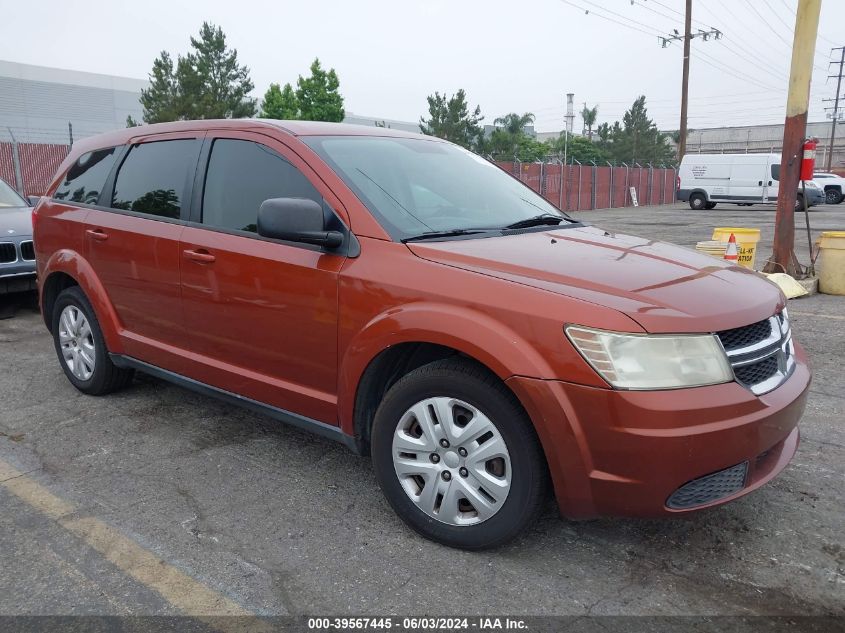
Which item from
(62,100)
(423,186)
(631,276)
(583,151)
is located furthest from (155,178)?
(583,151)

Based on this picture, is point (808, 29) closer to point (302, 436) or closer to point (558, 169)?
point (302, 436)

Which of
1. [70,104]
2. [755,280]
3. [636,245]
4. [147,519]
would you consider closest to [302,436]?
[147,519]

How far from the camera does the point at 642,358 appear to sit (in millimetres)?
2328

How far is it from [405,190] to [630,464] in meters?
1.65

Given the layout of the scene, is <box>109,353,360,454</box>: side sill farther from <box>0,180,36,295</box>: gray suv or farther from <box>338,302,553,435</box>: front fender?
<box>0,180,36,295</box>: gray suv

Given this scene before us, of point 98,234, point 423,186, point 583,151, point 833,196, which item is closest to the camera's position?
point 423,186

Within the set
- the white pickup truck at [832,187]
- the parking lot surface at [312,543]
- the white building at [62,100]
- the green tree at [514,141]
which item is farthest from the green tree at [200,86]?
the parking lot surface at [312,543]

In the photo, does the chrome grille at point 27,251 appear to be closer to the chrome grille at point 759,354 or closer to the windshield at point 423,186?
the windshield at point 423,186

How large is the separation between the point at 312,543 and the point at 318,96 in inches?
2071

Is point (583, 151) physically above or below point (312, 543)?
above

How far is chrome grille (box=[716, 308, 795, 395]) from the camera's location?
97.0 inches

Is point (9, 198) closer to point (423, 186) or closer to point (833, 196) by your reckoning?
point (423, 186)

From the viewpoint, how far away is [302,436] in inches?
156

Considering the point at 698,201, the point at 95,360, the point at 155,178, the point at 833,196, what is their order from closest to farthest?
the point at 155,178
the point at 95,360
the point at 698,201
the point at 833,196
